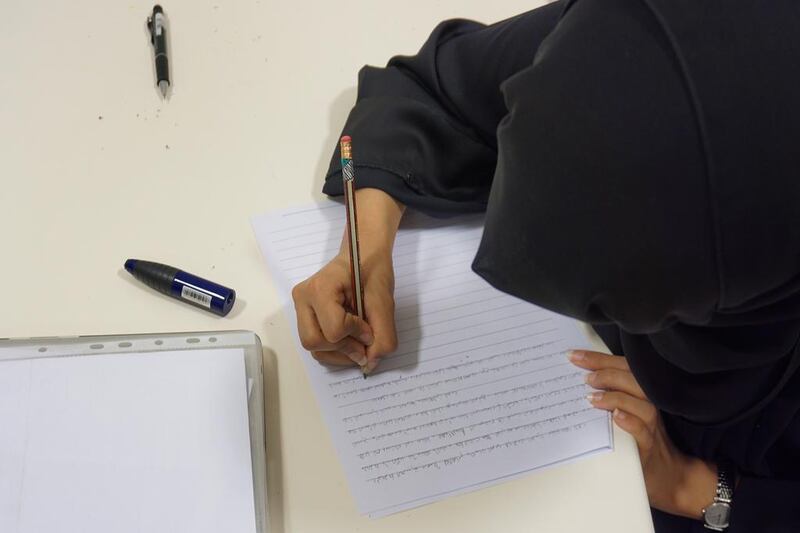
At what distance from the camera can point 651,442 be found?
1.97ft

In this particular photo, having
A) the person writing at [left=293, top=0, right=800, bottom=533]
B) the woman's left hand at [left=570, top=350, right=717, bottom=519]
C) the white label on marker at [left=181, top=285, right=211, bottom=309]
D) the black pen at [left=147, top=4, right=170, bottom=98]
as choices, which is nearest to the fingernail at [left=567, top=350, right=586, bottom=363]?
the woman's left hand at [left=570, top=350, right=717, bottom=519]

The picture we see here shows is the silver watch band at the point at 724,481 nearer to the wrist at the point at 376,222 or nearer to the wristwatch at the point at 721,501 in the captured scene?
the wristwatch at the point at 721,501

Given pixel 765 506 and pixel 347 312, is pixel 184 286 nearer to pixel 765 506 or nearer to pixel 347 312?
pixel 347 312

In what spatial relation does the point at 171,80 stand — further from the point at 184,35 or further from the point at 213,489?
the point at 213,489

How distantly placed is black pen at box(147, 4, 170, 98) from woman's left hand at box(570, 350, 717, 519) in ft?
1.62

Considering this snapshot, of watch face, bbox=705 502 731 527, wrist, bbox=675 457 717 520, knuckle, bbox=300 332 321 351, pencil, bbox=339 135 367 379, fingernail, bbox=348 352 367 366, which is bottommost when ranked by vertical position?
watch face, bbox=705 502 731 527

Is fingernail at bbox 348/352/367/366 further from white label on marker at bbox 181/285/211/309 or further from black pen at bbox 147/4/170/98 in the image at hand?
black pen at bbox 147/4/170/98

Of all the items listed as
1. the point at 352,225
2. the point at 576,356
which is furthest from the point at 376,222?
the point at 576,356

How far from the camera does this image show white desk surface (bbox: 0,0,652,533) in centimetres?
54

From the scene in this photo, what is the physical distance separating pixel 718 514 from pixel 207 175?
2.01 feet

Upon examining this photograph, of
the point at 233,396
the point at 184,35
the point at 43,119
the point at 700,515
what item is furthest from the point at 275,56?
the point at 700,515

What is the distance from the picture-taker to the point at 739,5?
0.31m

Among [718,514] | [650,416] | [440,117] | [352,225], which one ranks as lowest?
[718,514]

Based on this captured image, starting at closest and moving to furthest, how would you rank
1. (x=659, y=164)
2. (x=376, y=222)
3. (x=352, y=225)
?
(x=659, y=164) < (x=352, y=225) < (x=376, y=222)
